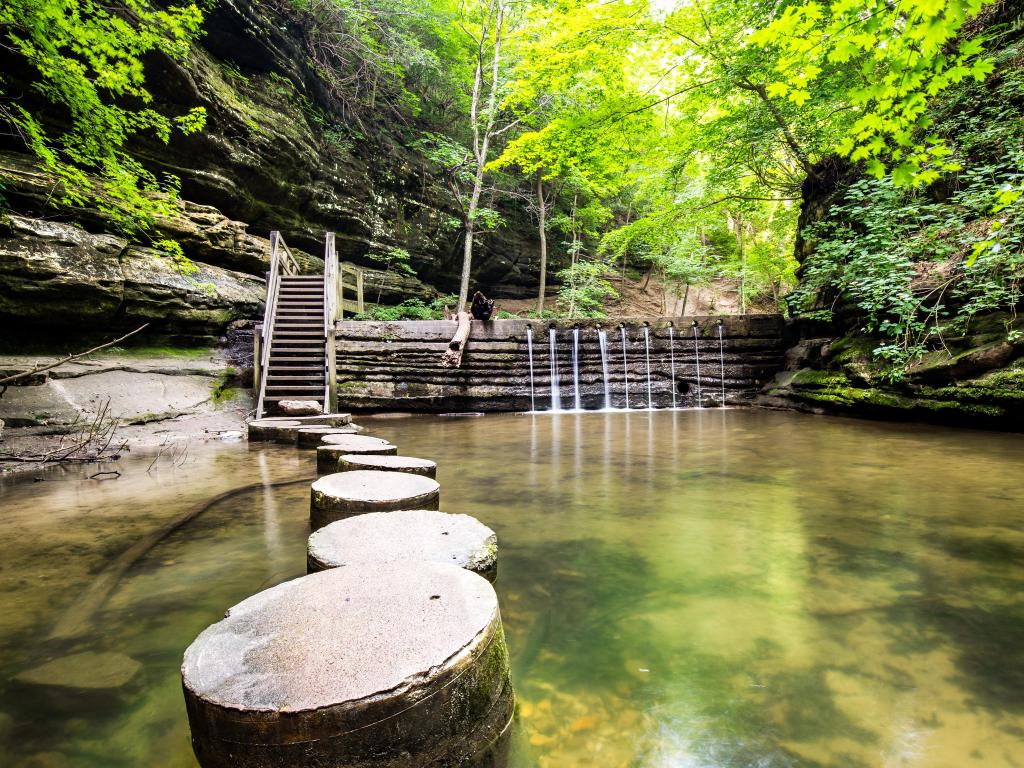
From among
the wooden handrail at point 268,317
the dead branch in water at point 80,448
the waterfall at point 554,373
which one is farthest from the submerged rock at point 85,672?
the waterfall at point 554,373

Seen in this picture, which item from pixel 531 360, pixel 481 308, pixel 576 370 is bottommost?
pixel 576 370

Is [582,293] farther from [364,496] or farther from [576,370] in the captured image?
[364,496]

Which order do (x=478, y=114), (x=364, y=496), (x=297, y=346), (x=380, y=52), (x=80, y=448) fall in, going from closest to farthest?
(x=364, y=496)
(x=80, y=448)
(x=297, y=346)
(x=380, y=52)
(x=478, y=114)

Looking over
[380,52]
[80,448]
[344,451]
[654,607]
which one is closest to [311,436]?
[344,451]

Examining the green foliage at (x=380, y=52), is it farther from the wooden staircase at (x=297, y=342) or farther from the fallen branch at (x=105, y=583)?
the fallen branch at (x=105, y=583)

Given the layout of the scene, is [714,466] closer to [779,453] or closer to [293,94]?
[779,453]

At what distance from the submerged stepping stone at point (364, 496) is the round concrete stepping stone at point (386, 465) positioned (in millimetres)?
386

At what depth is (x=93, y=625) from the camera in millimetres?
1988

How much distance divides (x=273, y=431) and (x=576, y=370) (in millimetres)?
7082

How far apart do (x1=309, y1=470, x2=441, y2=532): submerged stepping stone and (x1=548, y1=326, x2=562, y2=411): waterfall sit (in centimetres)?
809

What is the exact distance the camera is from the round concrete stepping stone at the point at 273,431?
6543mm

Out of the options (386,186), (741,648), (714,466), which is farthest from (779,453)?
(386,186)

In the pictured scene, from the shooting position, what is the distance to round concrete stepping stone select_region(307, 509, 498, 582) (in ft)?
6.82

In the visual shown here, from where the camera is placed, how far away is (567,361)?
1145 centimetres
